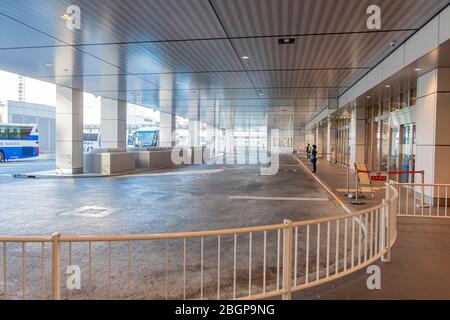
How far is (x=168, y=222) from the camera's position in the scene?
8.25 m

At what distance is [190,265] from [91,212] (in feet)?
16.0

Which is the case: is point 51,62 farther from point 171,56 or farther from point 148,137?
point 148,137

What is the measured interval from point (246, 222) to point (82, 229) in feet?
11.5

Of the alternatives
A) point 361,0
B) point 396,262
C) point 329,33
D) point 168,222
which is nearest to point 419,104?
point 329,33

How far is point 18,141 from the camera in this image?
30.9m

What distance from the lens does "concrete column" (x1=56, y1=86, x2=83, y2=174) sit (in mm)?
18812

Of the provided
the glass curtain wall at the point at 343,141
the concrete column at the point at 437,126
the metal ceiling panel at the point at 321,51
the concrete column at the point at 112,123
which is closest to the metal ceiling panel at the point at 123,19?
the metal ceiling panel at the point at 321,51

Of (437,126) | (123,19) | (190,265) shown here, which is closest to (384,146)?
(437,126)

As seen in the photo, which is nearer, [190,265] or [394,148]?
[190,265]

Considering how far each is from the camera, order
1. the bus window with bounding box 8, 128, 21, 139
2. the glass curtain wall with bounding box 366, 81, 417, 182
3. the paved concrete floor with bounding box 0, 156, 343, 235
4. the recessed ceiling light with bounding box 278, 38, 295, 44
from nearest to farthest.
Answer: the paved concrete floor with bounding box 0, 156, 343, 235
the recessed ceiling light with bounding box 278, 38, 295, 44
the glass curtain wall with bounding box 366, 81, 417, 182
the bus window with bounding box 8, 128, 21, 139

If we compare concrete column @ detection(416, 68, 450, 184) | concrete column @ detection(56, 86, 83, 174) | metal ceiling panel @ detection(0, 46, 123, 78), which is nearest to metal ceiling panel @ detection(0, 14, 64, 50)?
metal ceiling panel @ detection(0, 46, 123, 78)

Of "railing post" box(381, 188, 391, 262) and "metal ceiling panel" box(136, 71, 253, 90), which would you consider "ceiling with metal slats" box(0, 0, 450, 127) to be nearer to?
"metal ceiling panel" box(136, 71, 253, 90)

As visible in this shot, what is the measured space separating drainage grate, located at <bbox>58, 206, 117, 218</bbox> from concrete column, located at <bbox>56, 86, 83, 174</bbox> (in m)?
9.89

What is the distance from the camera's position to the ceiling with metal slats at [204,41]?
7434 millimetres
